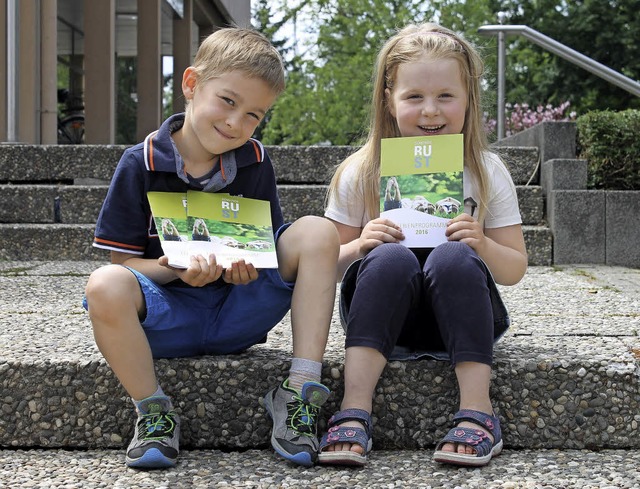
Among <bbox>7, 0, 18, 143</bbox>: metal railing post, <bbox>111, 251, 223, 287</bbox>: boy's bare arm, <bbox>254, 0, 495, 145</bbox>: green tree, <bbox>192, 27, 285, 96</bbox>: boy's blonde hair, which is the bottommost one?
<bbox>111, 251, 223, 287</bbox>: boy's bare arm

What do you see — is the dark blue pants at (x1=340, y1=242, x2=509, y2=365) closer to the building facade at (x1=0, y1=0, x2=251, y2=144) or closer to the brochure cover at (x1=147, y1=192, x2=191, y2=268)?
the brochure cover at (x1=147, y1=192, x2=191, y2=268)

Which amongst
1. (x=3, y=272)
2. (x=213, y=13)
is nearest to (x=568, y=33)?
(x=213, y=13)

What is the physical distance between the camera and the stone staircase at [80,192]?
167 inches

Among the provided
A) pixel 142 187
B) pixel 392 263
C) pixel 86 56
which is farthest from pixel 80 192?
pixel 86 56

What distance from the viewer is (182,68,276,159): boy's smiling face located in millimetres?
1901

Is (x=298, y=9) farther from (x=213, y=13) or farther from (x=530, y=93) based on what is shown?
(x=530, y=93)

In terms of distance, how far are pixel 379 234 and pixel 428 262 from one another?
0.15 m

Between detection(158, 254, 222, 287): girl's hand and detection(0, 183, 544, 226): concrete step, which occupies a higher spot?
detection(0, 183, 544, 226): concrete step

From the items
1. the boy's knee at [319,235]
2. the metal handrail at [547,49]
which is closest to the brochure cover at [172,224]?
the boy's knee at [319,235]

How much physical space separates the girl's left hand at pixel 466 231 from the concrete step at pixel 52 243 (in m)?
2.36

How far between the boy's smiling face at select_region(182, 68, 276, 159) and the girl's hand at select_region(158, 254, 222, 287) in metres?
0.29

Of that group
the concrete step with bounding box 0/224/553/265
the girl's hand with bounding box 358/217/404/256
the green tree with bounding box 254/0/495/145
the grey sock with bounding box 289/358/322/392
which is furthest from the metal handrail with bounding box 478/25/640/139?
the green tree with bounding box 254/0/495/145

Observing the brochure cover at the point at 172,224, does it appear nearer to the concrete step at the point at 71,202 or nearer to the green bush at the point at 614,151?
the concrete step at the point at 71,202

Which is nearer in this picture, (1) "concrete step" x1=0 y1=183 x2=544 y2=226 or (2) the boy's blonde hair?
(2) the boy's blonde hair
